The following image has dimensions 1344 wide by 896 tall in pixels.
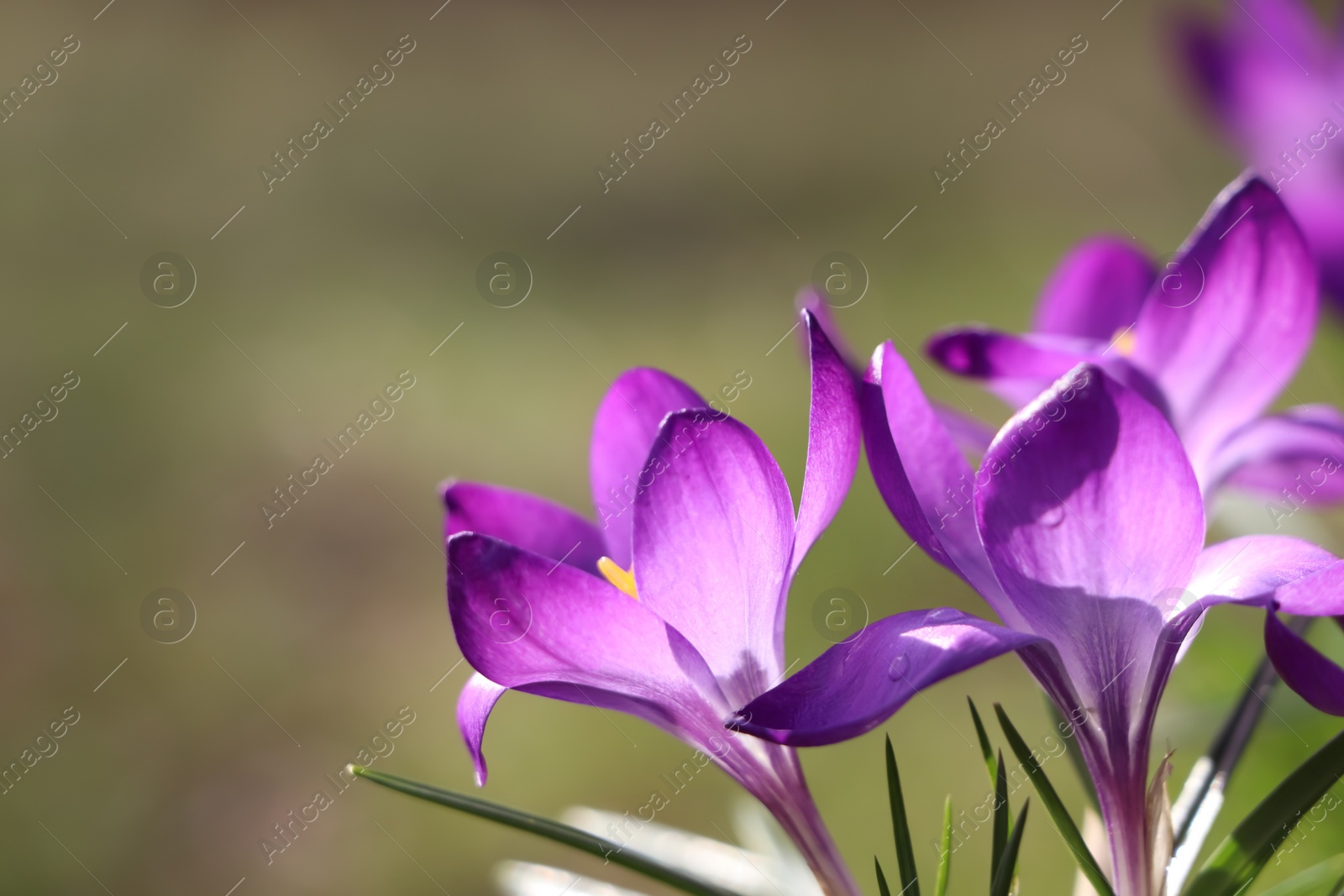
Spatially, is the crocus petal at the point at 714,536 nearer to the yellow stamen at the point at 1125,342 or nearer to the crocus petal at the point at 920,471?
the crocus petal at the point at 920,471

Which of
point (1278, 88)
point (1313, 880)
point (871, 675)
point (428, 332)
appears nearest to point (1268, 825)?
point (1313, 880)

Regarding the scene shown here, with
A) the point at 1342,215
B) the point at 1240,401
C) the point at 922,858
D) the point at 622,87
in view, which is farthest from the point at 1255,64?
the point at 622,87

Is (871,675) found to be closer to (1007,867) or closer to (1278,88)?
(1007,867)

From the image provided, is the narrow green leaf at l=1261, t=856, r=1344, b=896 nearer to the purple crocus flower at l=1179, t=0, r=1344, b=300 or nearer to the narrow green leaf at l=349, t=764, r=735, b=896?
the narrow green leaf at l=349, t=764, r=735, b=896

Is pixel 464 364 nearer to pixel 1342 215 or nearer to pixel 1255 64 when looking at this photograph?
pixel 1255 64

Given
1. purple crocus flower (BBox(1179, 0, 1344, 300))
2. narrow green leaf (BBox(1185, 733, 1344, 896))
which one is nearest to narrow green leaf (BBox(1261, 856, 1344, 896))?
narrow green leaf (BBox(1185, 733, 1344, 896))

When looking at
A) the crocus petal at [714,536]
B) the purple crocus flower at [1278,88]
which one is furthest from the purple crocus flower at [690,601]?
the purple crocus flower at [1278,88]
